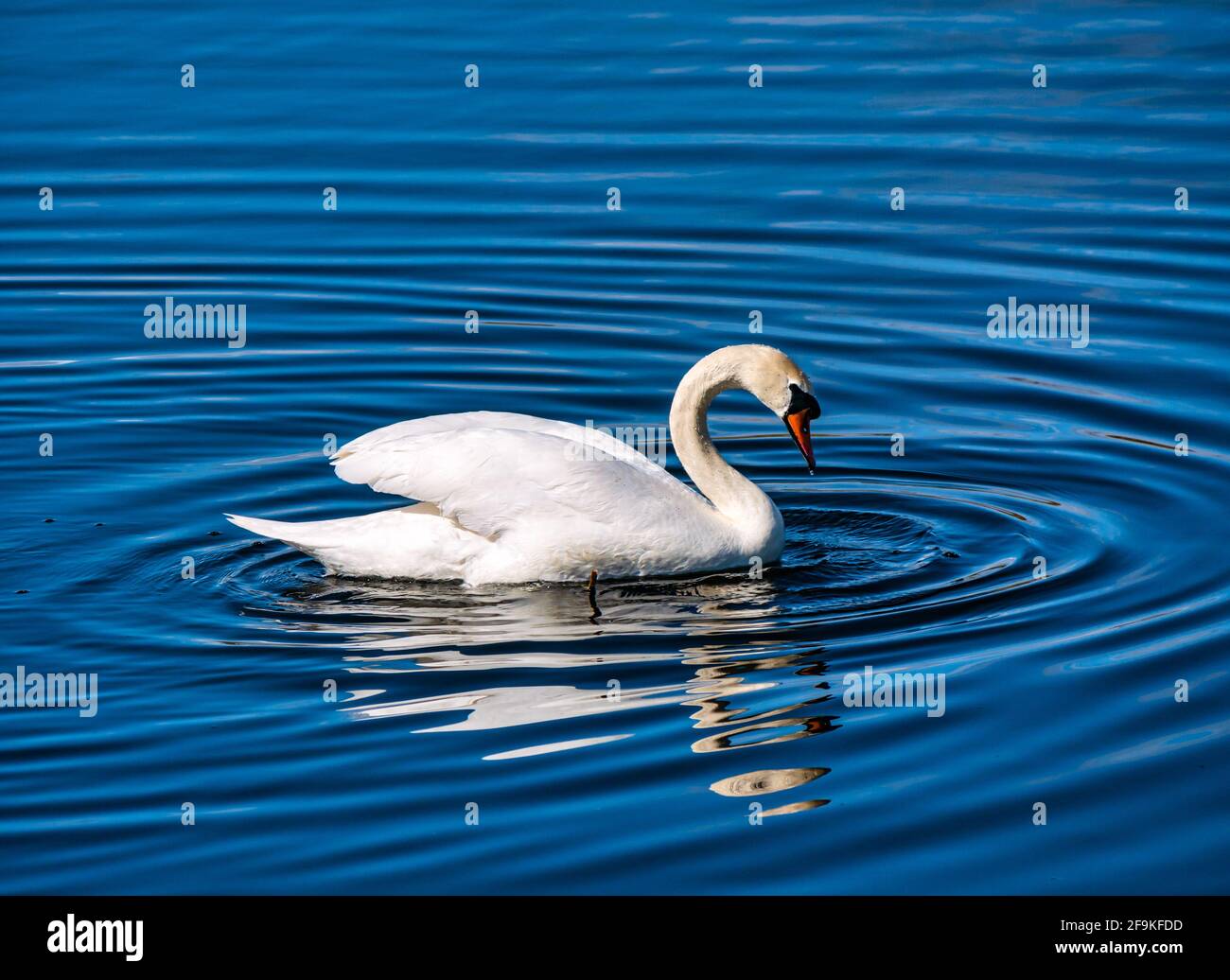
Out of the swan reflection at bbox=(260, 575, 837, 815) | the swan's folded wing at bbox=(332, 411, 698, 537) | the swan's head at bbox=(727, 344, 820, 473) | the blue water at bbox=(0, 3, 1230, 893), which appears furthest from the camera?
the swan's head at bbox=(727, 344, 820, 473)

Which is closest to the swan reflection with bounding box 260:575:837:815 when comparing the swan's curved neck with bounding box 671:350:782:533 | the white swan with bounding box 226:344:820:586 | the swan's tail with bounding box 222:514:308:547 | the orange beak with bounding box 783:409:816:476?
the white swan with bounding box 226:344:820:586

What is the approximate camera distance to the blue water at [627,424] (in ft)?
25.4

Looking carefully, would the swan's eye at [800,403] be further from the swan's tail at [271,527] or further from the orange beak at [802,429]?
the swan's tail at [271,527]

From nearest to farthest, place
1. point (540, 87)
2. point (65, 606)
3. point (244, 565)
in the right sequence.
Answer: point (65, 606), point (244, 565), point (540, 87)

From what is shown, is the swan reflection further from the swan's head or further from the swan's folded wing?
the swan's head

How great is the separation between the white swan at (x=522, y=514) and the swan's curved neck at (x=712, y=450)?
3 cm

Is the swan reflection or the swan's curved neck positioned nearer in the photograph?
the swan reflection

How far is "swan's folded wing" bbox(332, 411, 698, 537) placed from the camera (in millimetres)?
10164

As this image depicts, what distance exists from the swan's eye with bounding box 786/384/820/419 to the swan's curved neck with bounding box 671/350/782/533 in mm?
273

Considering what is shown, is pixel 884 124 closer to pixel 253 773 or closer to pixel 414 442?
pixel 414 442

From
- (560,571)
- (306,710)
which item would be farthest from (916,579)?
(306,710)

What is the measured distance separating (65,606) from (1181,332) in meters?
8.00

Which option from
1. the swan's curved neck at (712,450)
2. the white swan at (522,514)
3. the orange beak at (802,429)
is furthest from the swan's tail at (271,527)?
the orange beak at (802,429)

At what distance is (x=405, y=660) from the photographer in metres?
9.20
